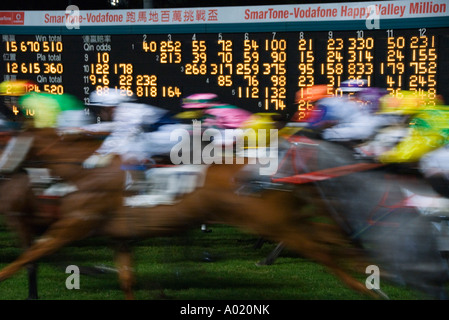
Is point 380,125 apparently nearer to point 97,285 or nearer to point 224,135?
point 224,135

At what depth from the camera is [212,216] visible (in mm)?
4191

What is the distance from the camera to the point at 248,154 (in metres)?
4.48

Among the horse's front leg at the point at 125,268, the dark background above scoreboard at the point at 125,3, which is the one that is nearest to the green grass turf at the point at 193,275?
the horse's front leg at the point at 125,268

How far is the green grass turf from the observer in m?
5.41

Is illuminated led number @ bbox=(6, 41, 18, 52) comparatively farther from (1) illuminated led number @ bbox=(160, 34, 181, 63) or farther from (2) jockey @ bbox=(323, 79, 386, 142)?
(2) jockey @ bbox=(323, 79, 386, 142)

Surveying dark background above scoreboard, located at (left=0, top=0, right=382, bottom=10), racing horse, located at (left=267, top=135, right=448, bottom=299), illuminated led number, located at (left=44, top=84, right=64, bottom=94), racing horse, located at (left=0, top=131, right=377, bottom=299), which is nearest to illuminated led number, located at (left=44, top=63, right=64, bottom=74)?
illuminated led number, located at (left=44, top=84, right=64, bottom=94)

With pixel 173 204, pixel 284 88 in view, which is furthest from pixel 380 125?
pixel 284 88

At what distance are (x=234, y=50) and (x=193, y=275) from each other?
4.30m

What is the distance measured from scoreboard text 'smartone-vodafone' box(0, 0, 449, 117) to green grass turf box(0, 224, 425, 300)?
257 cm

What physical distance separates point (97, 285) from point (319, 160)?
8.09 feet

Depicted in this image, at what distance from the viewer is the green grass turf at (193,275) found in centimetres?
541

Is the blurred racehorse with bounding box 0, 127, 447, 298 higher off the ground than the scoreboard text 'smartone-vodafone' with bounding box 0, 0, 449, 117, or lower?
lower

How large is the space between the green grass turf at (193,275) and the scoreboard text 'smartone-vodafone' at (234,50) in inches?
101

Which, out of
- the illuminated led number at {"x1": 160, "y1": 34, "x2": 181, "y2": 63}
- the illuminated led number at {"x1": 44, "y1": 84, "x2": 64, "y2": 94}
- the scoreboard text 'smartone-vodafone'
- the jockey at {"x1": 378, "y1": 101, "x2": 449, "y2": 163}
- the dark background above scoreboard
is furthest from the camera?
the dark background above scoreboard
